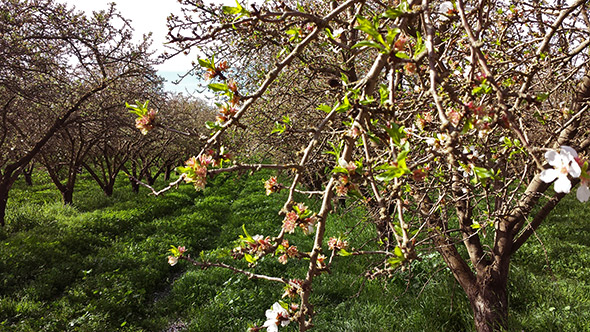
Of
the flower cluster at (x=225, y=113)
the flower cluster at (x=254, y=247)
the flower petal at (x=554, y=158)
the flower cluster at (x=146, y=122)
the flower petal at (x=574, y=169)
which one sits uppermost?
the flower cluster at (x=146, y=122)

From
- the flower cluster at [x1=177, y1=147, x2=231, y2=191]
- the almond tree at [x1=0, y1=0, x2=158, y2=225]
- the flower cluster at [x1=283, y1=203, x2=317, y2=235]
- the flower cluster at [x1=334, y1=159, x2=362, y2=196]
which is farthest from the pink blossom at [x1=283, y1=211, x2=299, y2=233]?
the almond tree at [x1=0, y1=0, x2=158, y2=225]

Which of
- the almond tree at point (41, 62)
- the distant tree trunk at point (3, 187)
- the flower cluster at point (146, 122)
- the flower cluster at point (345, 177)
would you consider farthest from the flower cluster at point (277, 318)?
the distant tree trunk at point (3, 187)

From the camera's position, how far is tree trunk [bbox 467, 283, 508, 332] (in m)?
3.15

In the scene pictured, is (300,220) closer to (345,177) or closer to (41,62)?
(345,177)

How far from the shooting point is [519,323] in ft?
11.8

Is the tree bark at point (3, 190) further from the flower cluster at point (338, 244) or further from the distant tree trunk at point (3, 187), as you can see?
the flower cluster at point (338, 244)

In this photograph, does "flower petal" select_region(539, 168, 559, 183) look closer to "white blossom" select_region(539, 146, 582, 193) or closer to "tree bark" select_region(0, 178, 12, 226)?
"white blossom" select_region(539, 146, 582, 193)

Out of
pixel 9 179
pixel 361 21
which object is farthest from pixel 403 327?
pixel 9 179

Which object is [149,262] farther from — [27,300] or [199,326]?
[199,326]

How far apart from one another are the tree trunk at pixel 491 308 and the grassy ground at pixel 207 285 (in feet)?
1.04

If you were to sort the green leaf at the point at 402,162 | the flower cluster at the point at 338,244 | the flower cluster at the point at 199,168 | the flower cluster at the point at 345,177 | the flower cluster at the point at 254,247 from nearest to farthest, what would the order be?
the green leaf at the point at 402,162 → the flower cluster at the point at 345,177 → the flower cluster at the point at 199,168 → the flower cluster at the point at 254,247 → the flower cluster at the point at 338,244

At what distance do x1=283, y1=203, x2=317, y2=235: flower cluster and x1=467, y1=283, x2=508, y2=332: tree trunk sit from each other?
8.70 feet

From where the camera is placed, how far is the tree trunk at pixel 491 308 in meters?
3.15

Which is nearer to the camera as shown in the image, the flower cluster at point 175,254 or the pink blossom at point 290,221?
the pink blossom at point 290,221
